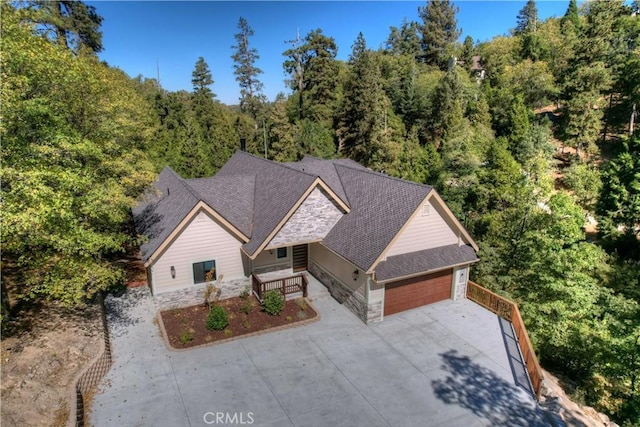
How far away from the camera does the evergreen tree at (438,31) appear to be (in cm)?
7538

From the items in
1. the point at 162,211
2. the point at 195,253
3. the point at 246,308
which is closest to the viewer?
the point at 246,308

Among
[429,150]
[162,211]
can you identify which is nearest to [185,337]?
[162,211]

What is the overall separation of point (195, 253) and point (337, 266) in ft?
22.8

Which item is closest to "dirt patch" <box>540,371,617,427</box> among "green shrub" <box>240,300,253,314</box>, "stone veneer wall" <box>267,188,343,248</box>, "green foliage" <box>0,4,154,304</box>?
"stone veneer wall" <box>267,188,343,248</box>

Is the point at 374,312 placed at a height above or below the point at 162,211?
below

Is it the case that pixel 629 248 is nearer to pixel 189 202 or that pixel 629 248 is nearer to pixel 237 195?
pixel 237 195

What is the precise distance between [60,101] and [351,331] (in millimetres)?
14705

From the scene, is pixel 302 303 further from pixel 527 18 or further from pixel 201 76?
pixel 527 18

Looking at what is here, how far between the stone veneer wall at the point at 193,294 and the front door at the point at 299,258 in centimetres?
320

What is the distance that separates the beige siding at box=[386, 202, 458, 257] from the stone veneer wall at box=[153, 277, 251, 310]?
7.69m

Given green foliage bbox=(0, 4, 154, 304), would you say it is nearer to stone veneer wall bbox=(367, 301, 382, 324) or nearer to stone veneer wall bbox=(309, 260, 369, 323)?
stone veneer wall bbox=(309, 260, 369, 323)

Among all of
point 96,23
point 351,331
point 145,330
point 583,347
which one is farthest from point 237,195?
point 96,23

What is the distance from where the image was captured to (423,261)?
17469mm

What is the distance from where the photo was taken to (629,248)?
30.0 m
